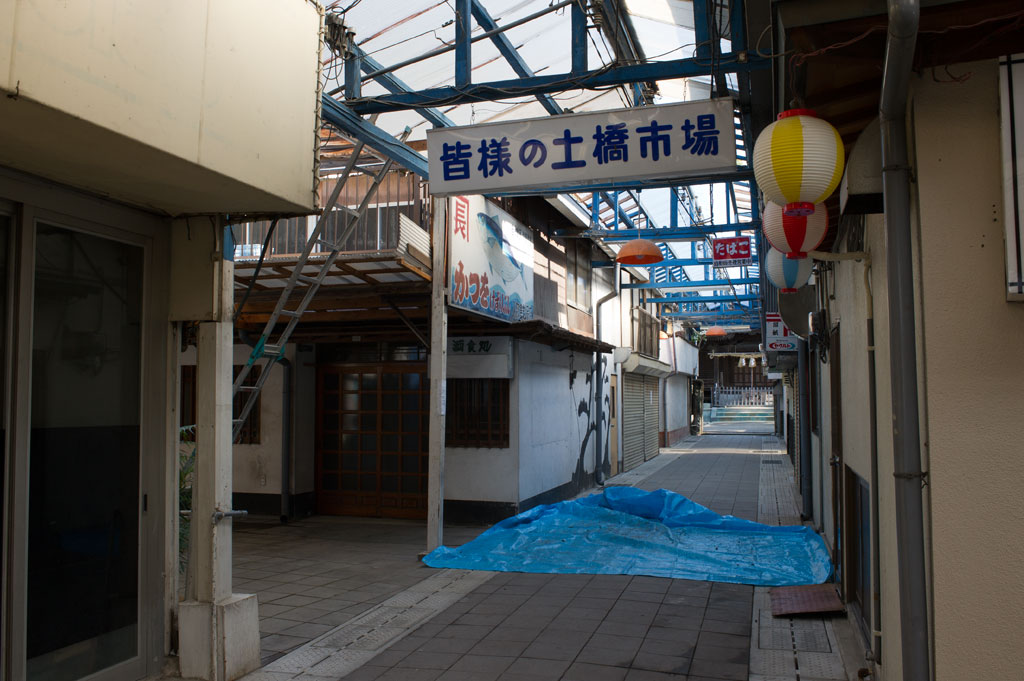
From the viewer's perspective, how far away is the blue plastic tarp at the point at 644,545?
8883mm

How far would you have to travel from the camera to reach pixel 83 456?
514 cm

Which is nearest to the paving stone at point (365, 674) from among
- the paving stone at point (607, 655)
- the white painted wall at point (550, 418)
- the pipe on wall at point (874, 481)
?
the paving stone at point (607, 655)

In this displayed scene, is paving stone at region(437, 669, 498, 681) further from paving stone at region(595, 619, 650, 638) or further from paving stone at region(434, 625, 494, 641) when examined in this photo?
paving stone at region(595, 619, 650, 638)

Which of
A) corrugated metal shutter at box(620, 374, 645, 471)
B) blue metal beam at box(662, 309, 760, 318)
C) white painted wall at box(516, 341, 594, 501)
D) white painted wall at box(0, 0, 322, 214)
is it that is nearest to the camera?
white painted wall at box(0, 0, 322, 214)

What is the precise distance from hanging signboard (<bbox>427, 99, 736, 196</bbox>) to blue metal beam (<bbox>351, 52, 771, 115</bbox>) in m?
0.52

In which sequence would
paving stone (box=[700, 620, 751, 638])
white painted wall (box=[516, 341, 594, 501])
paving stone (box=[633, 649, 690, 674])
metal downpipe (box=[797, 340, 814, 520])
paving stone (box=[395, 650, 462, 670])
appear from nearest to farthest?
1. paving stone (box=[633, 649, 690, 674])
2. paving stone (box=[395, 650, 462, 670])
3. paving stone (box=[700, 620, 751, 638])
4. metal downpipe (box=[797, 340, 814, 520])
5. white painted wall (box=[516, 341, 594, 501])

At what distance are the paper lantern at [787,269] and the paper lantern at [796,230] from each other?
77.3 inches

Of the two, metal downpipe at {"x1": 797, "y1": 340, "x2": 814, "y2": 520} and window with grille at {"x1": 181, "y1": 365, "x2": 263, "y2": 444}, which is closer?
metal downpipe at {"x1": 797, "y1": 340, "x2": 814, "y2": 520}

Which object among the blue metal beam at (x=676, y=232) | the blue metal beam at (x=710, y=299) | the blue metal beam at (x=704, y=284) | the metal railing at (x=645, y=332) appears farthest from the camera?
the metal railing at (x=645, y=332)

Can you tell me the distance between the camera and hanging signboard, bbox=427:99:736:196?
228 inches

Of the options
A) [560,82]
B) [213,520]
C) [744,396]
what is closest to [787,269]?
[560,82]

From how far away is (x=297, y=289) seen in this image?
11.0 meters

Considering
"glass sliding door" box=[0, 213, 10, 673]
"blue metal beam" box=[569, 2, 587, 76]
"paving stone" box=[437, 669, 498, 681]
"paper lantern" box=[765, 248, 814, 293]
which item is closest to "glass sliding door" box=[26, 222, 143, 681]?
"glass sliding door" box=[0, 213, 10, 673]

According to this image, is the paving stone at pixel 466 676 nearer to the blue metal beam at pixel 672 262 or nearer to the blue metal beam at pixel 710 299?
the blue metal beam at pixel 672 262
